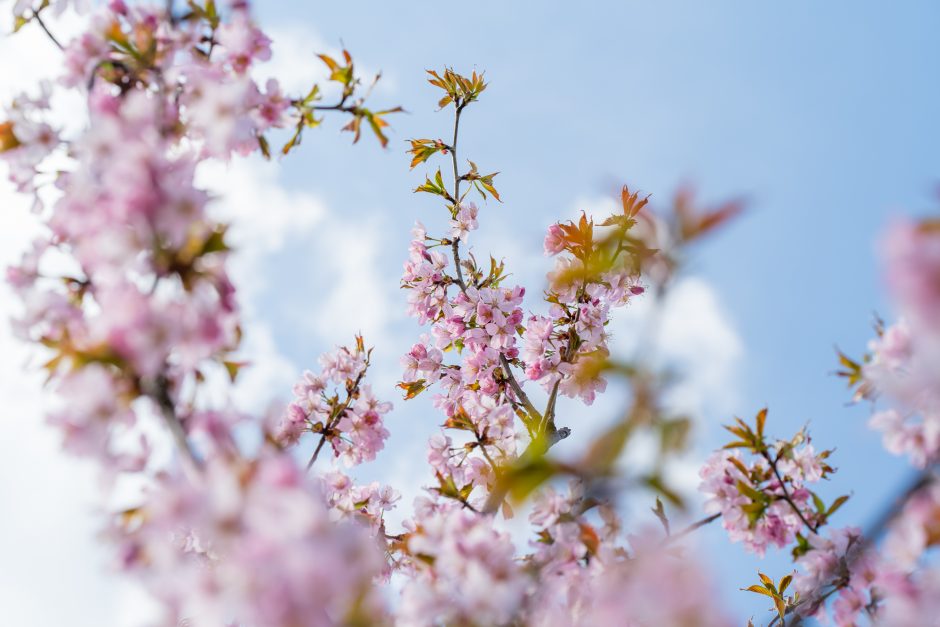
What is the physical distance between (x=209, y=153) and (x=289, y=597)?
1.53 metres

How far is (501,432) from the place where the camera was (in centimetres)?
345

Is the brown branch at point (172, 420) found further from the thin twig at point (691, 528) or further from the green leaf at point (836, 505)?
the green leaf at point (836, 505)

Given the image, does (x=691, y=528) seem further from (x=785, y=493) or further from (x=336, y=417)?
(x=336, y=417)

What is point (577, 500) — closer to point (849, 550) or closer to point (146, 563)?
point (849, 550)

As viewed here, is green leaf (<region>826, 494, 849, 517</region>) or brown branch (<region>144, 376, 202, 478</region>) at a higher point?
brown branch (<region>144, 376, 202, 478</region>)

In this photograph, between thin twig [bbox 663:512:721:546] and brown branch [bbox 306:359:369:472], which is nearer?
thin twig [bbox 663:512:721:546]

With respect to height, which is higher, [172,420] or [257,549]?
[172,420]

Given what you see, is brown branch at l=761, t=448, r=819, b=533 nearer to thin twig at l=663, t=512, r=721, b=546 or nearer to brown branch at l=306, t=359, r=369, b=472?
thin twig at l=663, t=512, r=721, b=546

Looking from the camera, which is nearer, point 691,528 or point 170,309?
point 170,309

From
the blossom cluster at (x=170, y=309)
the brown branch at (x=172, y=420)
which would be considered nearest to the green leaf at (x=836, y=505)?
the blossom cluster at (x=170, y=309)

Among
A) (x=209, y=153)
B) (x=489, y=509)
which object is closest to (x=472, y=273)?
(x=489, y=509)

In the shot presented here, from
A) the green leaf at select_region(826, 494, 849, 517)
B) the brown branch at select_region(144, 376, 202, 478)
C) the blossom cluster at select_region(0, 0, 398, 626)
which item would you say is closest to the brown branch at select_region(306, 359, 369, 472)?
the blossom cluster at select_region(0, 0, 398, 626)

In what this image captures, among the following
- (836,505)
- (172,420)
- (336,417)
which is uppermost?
(336,417)

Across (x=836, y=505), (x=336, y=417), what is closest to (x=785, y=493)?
(x=836, y=505)
